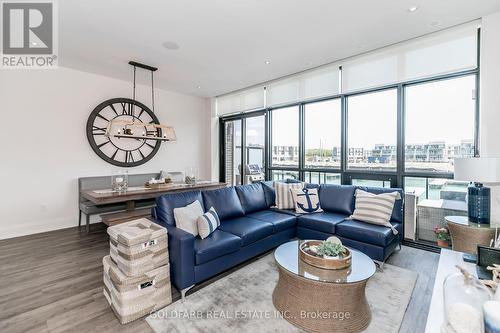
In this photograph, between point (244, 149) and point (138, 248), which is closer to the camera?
point (138, 248)

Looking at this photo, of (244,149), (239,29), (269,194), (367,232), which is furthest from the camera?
(244,149)

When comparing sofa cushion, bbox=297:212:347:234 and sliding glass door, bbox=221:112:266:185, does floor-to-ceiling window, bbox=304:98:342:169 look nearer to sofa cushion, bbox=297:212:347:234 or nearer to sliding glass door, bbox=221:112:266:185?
sliding glass door, bbox=221:112:266:185

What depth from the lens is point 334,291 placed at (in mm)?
1845

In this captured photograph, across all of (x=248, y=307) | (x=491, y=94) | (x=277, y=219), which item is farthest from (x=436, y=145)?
(x=248, y=307)

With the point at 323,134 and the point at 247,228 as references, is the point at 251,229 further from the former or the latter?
the point at 323,134

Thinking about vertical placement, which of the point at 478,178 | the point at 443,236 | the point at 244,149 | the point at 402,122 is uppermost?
the point at 402,122

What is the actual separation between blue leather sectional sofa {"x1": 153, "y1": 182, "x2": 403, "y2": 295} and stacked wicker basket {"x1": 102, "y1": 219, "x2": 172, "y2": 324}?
5.4 inches

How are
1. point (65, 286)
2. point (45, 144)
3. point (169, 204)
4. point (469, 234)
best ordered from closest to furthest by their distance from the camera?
1. point (65, 286)
2. point (469, 234)
3. point (169, 204)
4. point (45, 144)

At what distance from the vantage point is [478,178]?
239 cm

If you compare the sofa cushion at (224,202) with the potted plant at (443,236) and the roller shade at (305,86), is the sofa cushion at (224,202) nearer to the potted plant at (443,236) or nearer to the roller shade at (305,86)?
the roller shade at (305,86)

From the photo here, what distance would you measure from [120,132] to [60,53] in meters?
1.48

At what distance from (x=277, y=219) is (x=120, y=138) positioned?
3.85 m

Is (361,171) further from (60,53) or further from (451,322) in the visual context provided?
(60,53)

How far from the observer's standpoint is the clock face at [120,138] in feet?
15.8
